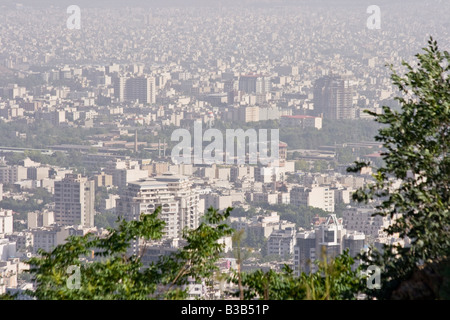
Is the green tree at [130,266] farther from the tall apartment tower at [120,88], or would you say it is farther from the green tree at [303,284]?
the tall apartment tower at [120,88]

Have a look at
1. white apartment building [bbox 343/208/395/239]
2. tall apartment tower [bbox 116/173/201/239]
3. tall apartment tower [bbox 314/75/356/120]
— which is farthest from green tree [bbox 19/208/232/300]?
tall apartment tower [bbox 314/75/356/120]

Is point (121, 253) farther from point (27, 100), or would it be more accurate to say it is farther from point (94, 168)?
point (27, 100)

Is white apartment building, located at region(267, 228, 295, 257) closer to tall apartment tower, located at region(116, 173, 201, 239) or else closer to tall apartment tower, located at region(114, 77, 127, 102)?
tall apartment tower, located at region(116, 173, 201, 239)

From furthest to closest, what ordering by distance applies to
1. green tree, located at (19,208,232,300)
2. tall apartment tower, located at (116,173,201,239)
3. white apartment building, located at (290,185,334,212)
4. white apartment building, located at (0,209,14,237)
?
white apartment building, located at (290,185,334,212), white apartment building, located at (0,209,14,237), tall apartment tower, located at (116,173,201,239), green tree, located at (19,208,232,300)

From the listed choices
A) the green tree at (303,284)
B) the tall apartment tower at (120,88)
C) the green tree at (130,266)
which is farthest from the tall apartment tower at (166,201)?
the tall apartment tower at (120,88)

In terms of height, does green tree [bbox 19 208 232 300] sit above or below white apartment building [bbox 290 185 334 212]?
above

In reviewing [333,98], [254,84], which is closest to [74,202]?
[333,98]

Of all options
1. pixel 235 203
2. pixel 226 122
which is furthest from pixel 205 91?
pixel 235 203
